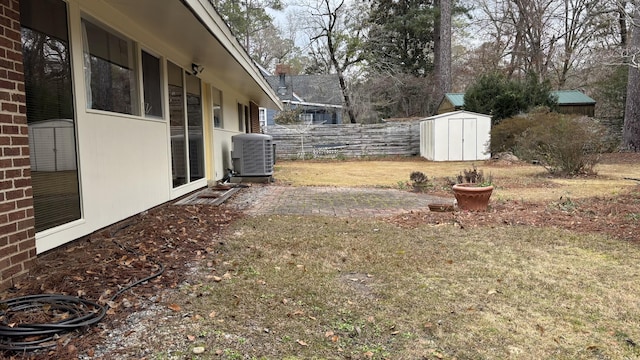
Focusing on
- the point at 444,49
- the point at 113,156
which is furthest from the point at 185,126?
the point at 444,49

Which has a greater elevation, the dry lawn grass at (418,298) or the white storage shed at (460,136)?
the white storage shed at (460,136)

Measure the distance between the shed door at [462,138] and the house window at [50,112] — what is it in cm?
1504

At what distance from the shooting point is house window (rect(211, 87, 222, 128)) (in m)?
9.26

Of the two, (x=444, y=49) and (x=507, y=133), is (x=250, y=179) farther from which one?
(x=444, y=49)

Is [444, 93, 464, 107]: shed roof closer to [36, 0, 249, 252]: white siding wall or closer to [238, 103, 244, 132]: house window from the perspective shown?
[238, 103, 244, 132]: house window

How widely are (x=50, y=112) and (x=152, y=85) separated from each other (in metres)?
2.34

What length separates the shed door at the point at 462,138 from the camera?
16.7 meters

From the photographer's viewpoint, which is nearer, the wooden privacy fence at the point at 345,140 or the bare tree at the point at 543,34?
the wooden privacy fence at the point at 345,140

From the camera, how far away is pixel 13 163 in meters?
2.74

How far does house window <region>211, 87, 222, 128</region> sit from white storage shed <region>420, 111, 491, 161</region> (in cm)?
963

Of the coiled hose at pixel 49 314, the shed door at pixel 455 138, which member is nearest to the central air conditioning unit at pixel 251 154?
the coiled hose at pixel 49 314

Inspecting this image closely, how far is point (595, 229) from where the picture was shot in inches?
191

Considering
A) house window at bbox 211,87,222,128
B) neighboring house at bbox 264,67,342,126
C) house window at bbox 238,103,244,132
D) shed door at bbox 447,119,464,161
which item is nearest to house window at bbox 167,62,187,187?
house window at bbox 211,87,222,128

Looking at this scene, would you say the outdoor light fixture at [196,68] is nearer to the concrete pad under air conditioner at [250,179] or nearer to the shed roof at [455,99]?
the concrete pad under air conditioner at [250,179]
